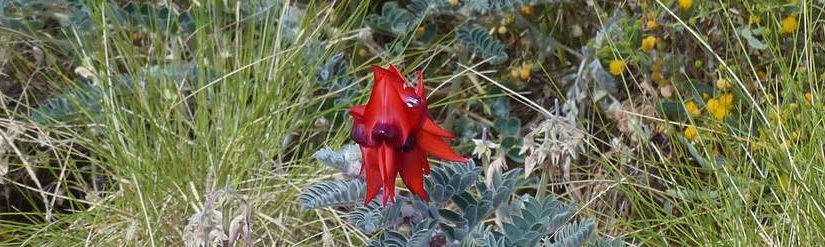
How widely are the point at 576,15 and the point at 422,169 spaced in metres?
1.45

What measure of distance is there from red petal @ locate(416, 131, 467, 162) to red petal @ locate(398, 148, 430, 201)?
1 cm

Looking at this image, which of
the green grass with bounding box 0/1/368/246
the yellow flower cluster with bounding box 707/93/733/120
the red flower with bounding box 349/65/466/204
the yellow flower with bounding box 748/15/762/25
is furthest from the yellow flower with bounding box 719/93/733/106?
the red flower with bounding box 349/65/466/204

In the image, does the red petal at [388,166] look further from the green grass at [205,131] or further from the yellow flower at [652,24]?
the yellow flower at [652,24]

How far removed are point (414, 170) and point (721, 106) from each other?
102 centimetres

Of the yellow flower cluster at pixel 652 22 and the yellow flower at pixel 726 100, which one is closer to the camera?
the yellow flower at pixel 726 100

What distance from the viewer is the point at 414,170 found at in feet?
5.55

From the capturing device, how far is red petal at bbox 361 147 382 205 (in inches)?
66.0

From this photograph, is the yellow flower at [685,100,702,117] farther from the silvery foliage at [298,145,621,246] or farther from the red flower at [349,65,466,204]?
the red flower at [349,65,466,204]

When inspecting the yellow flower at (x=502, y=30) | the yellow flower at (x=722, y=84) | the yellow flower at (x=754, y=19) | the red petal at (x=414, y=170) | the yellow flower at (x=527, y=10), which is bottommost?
the yellow flower at (x=502, y=30)

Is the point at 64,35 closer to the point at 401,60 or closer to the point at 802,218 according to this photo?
the point at 401,60

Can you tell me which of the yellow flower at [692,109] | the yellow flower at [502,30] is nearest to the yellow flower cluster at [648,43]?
the yellow flower at [692,109]

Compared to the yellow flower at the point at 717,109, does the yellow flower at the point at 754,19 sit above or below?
above

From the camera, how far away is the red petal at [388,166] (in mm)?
1639

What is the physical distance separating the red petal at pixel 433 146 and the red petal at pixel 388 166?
0.15ft
